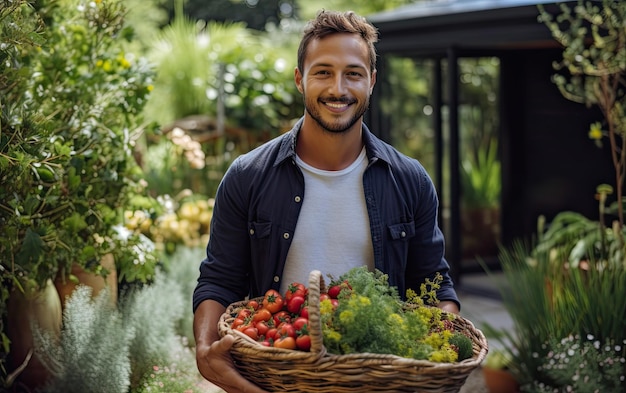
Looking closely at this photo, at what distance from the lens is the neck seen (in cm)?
245

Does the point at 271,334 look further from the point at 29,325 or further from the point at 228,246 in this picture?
the point at 29,325

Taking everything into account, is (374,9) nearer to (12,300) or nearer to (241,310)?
(12,300)

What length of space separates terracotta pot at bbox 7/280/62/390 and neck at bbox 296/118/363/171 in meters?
1.37

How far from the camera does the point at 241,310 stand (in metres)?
2.32

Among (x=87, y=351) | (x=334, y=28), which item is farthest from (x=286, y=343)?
(x=87, y=351)

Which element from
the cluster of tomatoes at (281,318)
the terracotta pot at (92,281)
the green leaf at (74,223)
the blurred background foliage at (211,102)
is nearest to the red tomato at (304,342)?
the cluster of tomatoes at (281,318)

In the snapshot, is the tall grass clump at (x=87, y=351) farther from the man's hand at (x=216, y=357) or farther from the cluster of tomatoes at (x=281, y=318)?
the cluster of tomatoes at (x=281, y=318)

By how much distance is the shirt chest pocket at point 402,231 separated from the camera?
8.11ft

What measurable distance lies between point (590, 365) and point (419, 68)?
159 inches

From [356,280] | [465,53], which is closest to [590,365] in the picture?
[356,280]

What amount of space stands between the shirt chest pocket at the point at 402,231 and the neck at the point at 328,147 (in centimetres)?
21

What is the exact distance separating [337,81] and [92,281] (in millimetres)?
1751

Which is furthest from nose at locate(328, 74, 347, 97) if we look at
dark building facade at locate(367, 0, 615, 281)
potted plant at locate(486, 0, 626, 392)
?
dark building facade at locate(367, 0, 615, 281)

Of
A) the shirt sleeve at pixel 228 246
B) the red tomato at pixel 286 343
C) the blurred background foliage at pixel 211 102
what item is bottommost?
the red tomato at pixel 286 343
